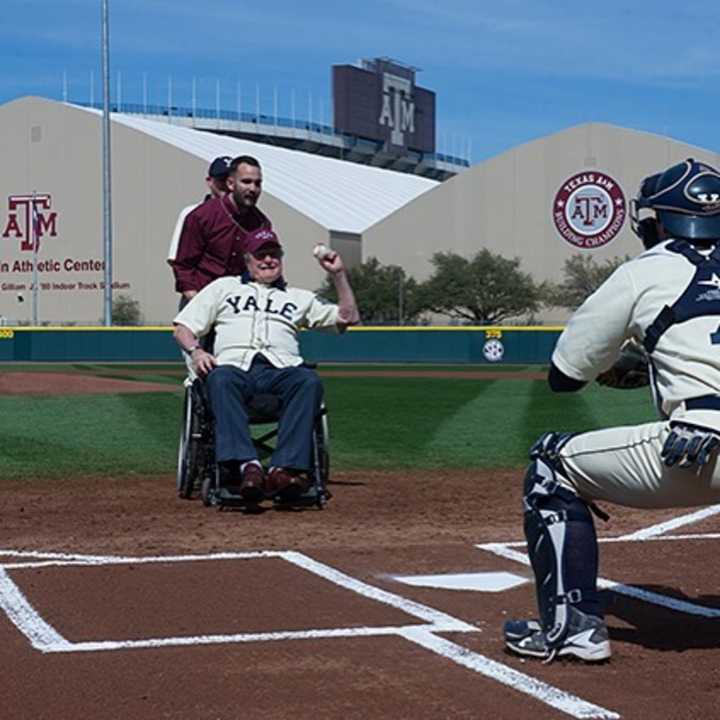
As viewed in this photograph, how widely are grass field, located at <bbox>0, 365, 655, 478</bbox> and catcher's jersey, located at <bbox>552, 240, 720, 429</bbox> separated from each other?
6375 millimetres

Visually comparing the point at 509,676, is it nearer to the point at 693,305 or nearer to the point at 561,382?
the point at 561,382

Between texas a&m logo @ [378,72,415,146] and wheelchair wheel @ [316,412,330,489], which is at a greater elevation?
texas a&m logo @ [378,72,415,146]

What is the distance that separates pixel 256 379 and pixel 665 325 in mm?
4297

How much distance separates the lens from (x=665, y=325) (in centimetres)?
442

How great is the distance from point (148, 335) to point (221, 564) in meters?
33.7

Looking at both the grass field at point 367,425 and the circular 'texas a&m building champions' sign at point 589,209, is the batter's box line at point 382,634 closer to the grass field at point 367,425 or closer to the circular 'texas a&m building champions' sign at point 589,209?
the grass field at point 367,425

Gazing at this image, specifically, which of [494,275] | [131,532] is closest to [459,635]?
[131,532]

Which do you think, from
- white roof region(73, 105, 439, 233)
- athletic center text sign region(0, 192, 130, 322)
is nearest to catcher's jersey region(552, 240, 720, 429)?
white roof region(73, 105, 439, 233)

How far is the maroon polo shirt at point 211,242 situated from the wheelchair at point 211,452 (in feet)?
3.25

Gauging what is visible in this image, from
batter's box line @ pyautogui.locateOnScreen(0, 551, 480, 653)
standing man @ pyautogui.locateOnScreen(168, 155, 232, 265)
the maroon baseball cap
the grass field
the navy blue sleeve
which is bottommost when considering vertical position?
batter's box line @ pyautogui.locateOnScreen(0, 551, 480, 653)

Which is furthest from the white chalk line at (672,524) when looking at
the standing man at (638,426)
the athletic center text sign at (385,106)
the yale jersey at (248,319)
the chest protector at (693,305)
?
the athletic center text sign at (385,106)

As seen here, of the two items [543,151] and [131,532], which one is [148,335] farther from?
[131,532]

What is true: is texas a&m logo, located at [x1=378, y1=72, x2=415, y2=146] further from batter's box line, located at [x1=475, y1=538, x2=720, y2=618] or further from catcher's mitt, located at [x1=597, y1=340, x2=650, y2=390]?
catcher's mitt, located at [x1=597, y1=340, x2=650, y2=390]

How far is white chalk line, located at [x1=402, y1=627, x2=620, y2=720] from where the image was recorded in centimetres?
404
